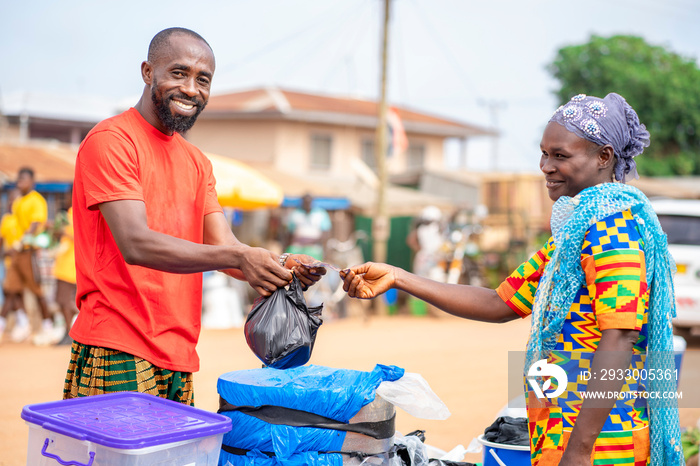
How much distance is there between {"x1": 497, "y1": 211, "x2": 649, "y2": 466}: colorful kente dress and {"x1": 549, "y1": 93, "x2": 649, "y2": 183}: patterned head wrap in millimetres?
257

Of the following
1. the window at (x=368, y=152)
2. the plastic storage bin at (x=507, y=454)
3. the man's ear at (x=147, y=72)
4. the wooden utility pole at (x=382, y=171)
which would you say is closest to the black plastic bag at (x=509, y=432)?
the plastic storage bin at (x=507, y=454)

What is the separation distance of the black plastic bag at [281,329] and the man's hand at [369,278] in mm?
250

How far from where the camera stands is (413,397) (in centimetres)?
262

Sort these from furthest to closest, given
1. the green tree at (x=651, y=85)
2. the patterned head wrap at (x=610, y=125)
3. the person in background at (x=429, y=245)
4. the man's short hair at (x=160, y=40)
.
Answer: the green tree at (x=651, y=85)
the person in background at (x=429, y=245)
the man's short hair at (x=160, y=40)
the patterned head wrap at (x=610, y=125)

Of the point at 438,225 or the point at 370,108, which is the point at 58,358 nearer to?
the point at 438,225

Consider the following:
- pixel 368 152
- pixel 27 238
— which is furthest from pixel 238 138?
pixel 27 238

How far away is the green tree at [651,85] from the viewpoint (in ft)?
104

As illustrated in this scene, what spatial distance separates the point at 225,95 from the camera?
26.2m

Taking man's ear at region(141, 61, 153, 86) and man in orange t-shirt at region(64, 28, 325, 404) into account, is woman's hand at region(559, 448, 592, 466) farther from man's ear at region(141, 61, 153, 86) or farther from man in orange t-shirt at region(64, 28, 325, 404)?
man's ear at region(141, 61, 153, 86)

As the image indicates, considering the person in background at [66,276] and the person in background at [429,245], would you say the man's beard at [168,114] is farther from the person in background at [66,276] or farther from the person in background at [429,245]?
the person in background at [429,245]

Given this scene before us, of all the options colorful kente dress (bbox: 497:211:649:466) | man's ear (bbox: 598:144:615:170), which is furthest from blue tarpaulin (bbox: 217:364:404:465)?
man's ear (bbox: 598:144:615:170)

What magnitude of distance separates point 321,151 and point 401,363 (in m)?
15.0

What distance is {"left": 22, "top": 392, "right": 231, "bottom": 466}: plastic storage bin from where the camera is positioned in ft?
6.11

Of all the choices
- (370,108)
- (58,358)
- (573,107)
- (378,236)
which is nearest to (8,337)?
(58,358)
